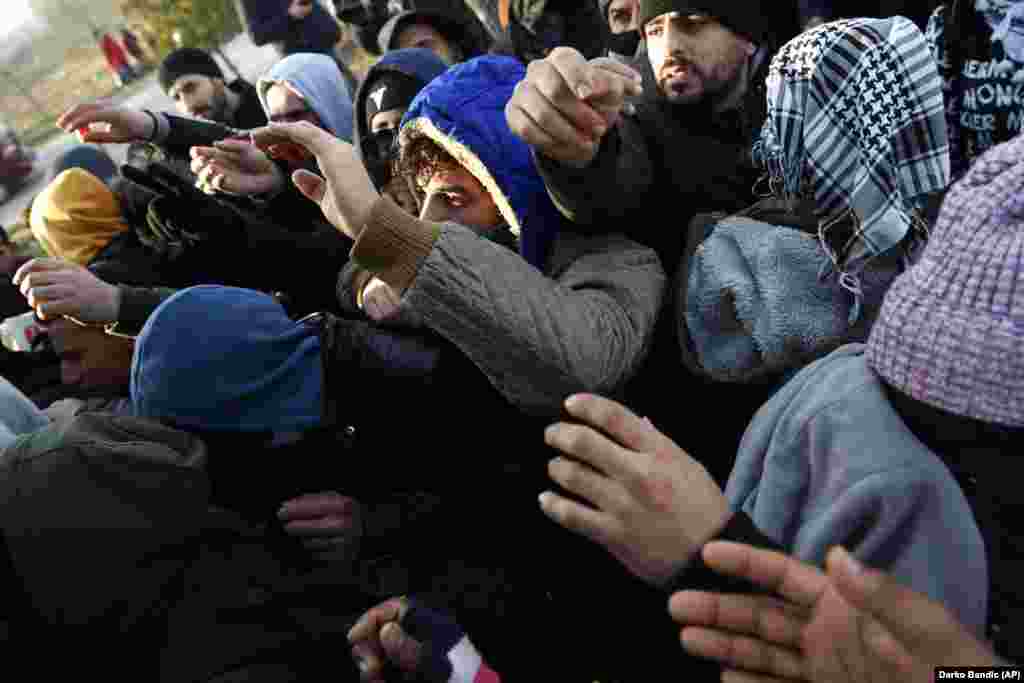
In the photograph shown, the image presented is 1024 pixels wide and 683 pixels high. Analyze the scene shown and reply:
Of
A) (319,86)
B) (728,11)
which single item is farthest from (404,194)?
(319,86)

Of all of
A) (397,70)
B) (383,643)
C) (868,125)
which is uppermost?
(397,70)

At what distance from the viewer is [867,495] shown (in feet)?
3.28

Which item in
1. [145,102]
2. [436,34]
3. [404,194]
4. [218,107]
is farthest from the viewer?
[145,102]

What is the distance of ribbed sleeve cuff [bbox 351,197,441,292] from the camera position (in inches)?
51.0

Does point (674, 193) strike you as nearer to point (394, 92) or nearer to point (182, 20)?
point (394, 92)

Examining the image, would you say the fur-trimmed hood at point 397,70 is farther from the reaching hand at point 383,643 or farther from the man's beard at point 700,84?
the reaching hand at point 383,643

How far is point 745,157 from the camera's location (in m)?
1.88

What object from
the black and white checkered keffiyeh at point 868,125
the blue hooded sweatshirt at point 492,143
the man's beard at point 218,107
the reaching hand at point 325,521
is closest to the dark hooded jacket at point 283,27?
the man's beard at point 218,107

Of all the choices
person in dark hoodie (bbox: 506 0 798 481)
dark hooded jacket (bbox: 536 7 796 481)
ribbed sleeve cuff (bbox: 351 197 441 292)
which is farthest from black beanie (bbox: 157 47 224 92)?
ribbed sleeve cuff (bbox: 351 197 441 292)

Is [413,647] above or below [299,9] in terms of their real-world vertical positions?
below

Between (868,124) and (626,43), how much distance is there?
1.95 meters

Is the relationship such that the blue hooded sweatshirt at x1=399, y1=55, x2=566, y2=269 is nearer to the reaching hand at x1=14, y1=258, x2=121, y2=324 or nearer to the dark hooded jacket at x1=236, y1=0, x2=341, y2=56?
the reaching hand at x1=14, y1=258, x2=121, y2=324

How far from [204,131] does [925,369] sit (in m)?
3.52

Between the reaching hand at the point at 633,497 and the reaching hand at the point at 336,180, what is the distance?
2.36 ft
